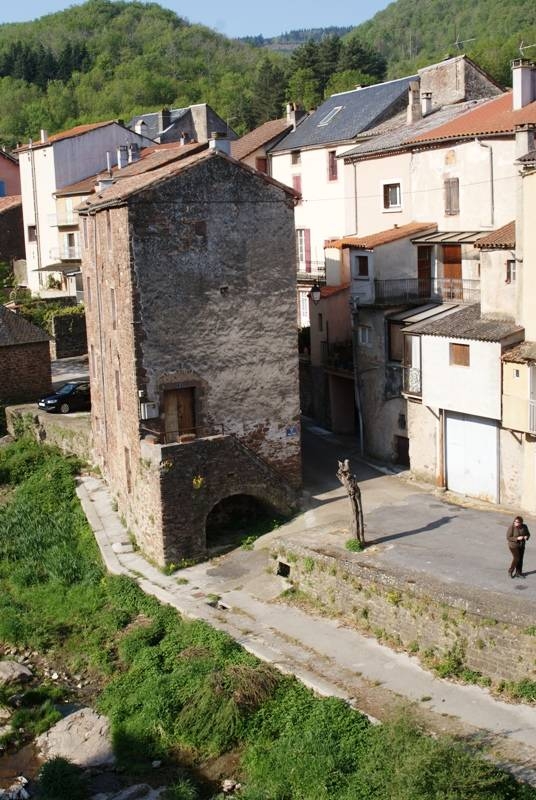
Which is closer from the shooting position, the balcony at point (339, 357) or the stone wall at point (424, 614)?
the stone wall at point (424, 614)

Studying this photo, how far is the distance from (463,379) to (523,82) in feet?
36.6

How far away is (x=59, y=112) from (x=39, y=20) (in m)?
49.9

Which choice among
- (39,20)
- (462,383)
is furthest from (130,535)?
(39,20)

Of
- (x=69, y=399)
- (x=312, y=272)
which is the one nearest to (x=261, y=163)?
(x=312, y=272)

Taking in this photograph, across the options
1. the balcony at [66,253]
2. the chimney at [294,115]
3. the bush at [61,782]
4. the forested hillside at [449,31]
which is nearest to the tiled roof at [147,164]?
the balcony at [66,253]

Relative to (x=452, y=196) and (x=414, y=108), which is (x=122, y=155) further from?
(x=452, y=196)

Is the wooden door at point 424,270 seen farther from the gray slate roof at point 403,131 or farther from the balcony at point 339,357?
the gray slate roof at point 403,131

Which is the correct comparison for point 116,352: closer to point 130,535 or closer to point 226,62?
point 130,535

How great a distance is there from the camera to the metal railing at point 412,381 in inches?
1208

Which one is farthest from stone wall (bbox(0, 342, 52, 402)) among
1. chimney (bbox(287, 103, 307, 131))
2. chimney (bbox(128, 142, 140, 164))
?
chimney (bbox(287, 103, 307, 131))

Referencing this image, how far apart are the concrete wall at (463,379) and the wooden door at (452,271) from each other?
3.85 metres

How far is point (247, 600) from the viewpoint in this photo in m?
24.8

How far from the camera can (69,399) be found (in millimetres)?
39781

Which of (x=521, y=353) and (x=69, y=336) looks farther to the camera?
(x=69, y=336)
